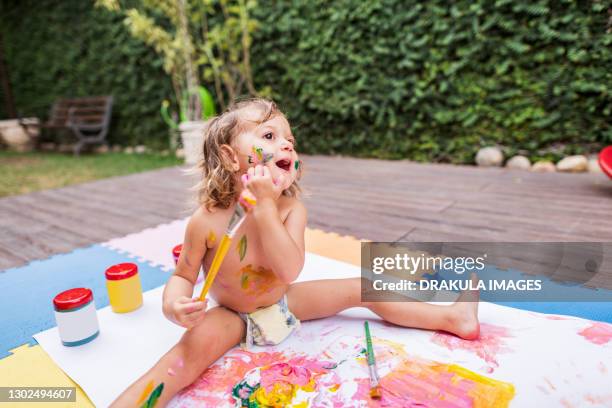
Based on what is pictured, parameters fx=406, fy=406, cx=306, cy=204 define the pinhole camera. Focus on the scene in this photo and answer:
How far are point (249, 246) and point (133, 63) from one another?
5915 millimetres

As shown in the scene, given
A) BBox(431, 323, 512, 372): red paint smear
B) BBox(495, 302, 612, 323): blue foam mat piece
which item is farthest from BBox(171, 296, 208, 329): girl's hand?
BBox(495, 302, 612, 323): blue foam mat piece

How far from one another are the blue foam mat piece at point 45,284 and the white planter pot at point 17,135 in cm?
615

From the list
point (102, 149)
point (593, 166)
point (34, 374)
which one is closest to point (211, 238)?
point (34, 374)

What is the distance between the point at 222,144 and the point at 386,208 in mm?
1807

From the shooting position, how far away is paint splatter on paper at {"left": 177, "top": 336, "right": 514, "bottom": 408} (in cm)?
106

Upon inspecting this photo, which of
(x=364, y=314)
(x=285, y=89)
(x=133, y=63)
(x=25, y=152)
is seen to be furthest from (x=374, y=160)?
(x=25, y=152)

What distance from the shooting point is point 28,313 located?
1647 millimetres

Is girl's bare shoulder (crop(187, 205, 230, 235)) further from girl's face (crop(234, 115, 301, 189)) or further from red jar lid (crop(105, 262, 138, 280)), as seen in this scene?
red jar lid (crop(105, 262, 138, 280))

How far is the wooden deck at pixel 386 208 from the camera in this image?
Answer: 7.57 ft

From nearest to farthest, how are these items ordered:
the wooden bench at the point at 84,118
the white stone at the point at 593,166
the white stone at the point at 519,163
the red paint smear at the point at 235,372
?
the red paint smear at the point at 235,372
the white stone at the point at 593,166
the white stone at the point at 519,163
the wooden bench at the point at 84,118

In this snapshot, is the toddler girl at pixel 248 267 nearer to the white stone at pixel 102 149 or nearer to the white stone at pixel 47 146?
the white stone at pixel 102 149

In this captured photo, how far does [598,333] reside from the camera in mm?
1270

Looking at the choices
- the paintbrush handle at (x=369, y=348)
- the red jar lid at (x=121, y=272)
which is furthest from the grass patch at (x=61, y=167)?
the paintbrush handle at (x=369, y=348)

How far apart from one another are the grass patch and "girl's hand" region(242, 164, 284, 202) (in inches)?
149
